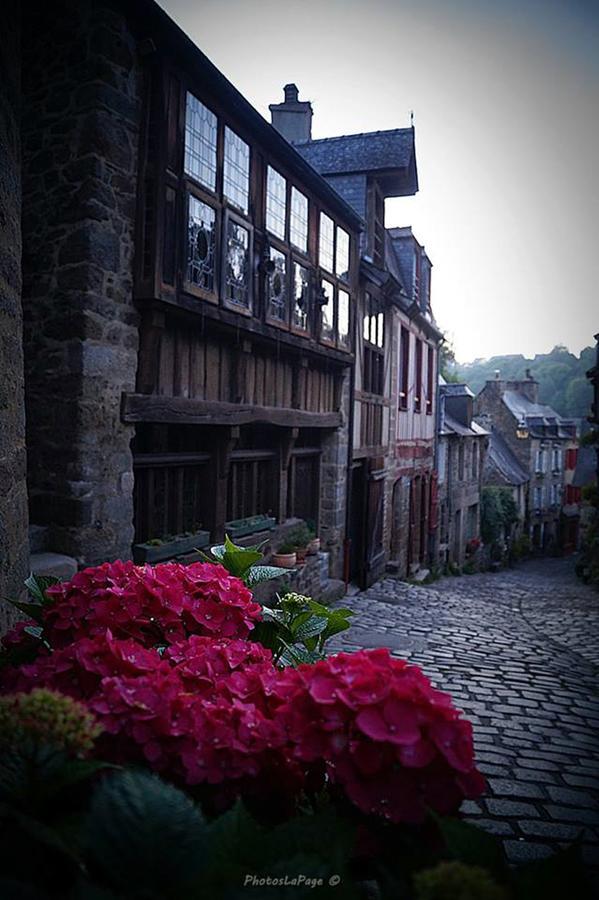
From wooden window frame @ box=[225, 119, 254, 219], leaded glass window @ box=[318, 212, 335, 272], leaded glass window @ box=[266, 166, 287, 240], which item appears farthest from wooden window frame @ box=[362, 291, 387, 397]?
wooden window frame @ box=[225, 119, 254, 219]

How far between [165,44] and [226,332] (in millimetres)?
2549

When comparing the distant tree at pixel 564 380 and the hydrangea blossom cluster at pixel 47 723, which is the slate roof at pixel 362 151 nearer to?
the hydrangea blossom cluster at pixel 47 723

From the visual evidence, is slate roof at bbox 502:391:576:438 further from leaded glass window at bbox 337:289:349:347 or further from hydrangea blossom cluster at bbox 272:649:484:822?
hydrangea blossom cluster at bbox 272:649:484:822

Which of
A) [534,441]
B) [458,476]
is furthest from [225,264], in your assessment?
[534,441]

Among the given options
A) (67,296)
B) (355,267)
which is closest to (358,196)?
(355,267)

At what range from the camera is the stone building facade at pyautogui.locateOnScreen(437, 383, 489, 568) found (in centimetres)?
1922

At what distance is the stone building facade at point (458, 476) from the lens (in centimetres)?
1922

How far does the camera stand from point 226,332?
6590mm

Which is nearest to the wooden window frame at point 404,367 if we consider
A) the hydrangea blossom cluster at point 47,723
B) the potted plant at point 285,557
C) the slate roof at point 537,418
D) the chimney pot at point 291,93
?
the chimney pot at point 291,93

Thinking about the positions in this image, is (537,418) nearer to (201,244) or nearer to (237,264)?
(237,264)

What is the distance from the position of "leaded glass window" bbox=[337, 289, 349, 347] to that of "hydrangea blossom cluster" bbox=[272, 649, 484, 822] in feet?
28.1

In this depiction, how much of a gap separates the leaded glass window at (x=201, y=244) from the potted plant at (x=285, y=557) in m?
3.80

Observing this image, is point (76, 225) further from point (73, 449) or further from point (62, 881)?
point (62, 881)

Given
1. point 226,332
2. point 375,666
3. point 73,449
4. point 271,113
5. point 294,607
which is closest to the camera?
point 375,666
